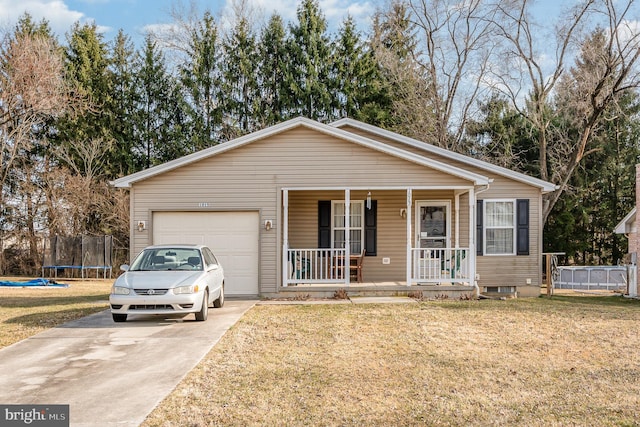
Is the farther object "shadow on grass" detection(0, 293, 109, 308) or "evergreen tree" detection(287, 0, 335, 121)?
"evergreen tree" detection(287, 0, 335, 121)

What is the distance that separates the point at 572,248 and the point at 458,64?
35.6 feet

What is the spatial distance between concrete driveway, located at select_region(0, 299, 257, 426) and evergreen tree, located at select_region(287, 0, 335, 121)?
20571 millimetres

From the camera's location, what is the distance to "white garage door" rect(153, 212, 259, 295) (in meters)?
13.7

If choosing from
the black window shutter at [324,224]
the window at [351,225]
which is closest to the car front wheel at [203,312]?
the black window shutter at [324,224]

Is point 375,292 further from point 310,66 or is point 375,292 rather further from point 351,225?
point 310,66

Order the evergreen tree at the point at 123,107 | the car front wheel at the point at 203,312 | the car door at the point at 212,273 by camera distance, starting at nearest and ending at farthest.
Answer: the car front wheel at the point at 203,312 < the car door at the point at 212,273 < the evergreen tree at the point at 123,107

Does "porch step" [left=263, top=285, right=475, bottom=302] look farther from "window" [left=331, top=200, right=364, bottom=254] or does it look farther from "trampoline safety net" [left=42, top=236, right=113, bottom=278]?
"trampoline safety net" [left=42, top=236, right=113, bottom=278]

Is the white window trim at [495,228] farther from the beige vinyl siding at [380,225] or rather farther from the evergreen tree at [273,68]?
the evergreen tree at [273,68]

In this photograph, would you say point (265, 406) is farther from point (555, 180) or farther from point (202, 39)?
point (202, 39)

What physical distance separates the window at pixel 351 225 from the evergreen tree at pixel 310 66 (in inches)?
554

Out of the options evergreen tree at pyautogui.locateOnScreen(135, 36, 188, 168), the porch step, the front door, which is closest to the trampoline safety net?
evergreen tree at pyautogui.locateOnScreen(135, 36, 188, 168)

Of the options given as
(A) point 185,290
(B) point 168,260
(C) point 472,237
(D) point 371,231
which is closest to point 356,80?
(D) point 371,231

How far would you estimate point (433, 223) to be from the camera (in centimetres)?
1588

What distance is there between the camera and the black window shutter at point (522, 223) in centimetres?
1558
